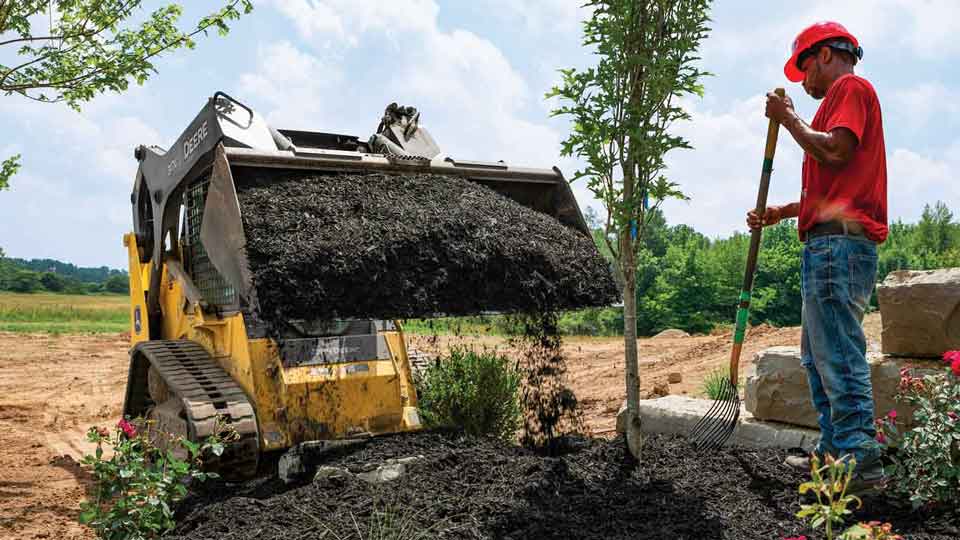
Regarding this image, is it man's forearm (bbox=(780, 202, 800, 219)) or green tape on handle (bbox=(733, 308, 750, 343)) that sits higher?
man's forearm (bbox=(780, 202, 800, 219))

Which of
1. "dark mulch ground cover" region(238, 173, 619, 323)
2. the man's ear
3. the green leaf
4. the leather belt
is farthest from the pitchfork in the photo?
the green leaf

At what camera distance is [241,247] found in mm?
4211

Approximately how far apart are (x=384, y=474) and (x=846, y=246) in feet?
8.55

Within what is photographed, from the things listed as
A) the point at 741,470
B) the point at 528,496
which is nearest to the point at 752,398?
the point at 741,470

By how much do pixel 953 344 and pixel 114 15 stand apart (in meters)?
7.50

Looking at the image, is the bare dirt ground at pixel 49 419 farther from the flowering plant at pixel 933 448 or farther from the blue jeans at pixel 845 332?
the flowering plant at pixel 933 448

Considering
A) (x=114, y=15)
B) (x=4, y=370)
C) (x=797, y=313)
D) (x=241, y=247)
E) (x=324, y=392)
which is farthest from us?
(x=797, y=313)

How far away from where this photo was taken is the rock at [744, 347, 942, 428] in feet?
14.9

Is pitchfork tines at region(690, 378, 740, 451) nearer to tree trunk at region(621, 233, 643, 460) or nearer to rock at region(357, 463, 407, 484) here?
tree trunk at region(621, 233, 643, 460)

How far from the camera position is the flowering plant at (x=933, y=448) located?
11.3 ft

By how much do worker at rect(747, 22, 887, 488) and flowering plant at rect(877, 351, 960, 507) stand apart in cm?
13

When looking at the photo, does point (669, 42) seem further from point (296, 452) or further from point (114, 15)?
point (114, 15)

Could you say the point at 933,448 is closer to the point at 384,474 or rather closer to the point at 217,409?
the point at 384,474

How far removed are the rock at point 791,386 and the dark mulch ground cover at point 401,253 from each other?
3.81 ft
